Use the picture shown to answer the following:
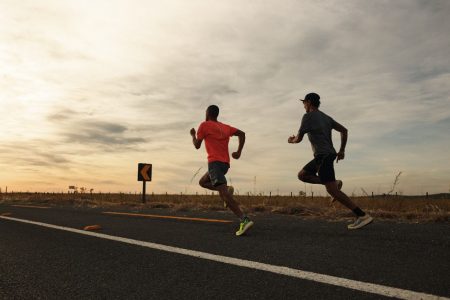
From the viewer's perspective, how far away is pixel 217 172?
19.1 feet

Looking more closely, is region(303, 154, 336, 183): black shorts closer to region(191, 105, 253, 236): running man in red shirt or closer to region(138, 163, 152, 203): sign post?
region(191, 105, 253, 236): running man in red shirt

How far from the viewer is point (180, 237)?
211 inches

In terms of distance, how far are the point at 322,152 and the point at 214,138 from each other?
1571mm

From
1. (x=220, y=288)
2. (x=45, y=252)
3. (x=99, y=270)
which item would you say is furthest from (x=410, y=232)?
(x=45, y=252)

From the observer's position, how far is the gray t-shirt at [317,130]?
600cm

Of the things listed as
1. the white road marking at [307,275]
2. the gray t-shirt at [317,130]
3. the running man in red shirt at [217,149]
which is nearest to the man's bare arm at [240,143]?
the running man in red shirt at [217,149]

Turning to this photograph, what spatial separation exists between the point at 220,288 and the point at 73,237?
340 cm

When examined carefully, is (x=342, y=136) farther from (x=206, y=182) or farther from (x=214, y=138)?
(x=206, y=182)

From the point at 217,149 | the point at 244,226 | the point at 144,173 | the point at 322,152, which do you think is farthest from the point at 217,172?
the point at 144,173

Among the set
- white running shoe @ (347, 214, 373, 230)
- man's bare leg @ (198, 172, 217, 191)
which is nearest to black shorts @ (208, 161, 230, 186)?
man's bare leg @ (198, 172, 217, 191)

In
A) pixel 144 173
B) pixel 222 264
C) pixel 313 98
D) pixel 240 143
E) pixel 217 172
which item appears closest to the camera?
pixel 222 264

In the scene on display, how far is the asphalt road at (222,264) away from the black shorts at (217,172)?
714 millimetres

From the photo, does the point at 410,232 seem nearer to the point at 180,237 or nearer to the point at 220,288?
the point at 180,237

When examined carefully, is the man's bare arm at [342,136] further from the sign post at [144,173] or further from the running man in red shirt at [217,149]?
the sign post at [144,173]
